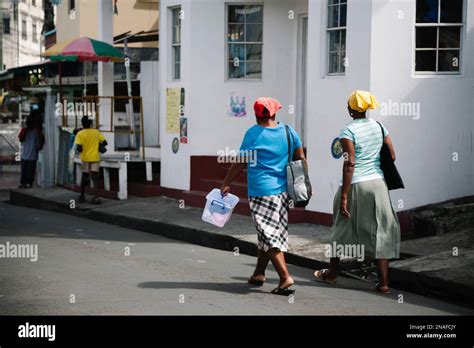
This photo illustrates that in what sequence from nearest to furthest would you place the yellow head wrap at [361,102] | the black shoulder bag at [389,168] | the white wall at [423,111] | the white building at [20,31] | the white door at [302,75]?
the yellow head wrap at [361,102], the black shoulder bag at [389,168], the white wall at [423,111], the white door at [302,75], the white building at [20,31]

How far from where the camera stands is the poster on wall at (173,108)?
17531 mm

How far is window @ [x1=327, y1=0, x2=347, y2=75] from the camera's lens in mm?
13742

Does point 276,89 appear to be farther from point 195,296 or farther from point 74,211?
point 195,296

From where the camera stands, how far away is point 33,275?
32.6 feet

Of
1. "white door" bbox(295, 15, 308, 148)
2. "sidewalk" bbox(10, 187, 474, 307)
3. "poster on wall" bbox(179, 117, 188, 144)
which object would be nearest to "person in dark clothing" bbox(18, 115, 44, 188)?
"sidewalk" bbox(10, 187, 474, 307)

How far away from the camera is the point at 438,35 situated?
1328 centimetres

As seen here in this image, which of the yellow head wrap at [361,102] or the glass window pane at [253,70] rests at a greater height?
the glass window pane at [253,70]

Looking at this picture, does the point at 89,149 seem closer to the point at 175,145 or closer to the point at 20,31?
the point at 175,145

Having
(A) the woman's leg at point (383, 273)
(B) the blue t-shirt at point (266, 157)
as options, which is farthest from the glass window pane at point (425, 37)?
(B) the blue t-shirt at point (266, 157)

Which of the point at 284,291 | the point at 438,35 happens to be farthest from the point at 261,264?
the point at 438,35

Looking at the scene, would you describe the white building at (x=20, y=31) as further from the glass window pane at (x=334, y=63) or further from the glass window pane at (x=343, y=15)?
the glass window pane at (x=343, y=15)

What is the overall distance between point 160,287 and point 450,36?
21.3 feet

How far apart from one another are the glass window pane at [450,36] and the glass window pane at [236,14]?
4.65 m
